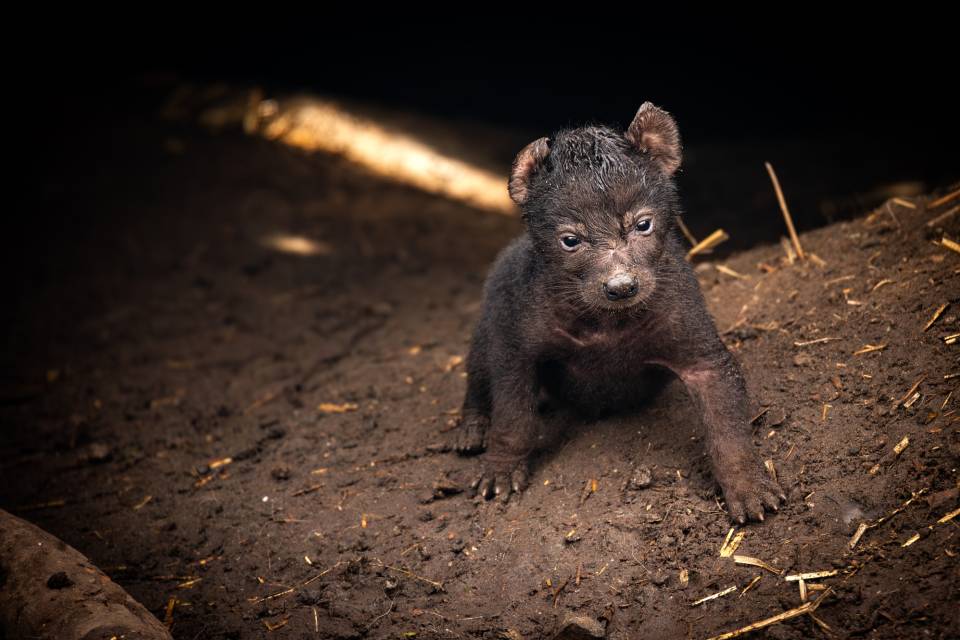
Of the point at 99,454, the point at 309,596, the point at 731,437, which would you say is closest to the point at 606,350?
the point at 731,437

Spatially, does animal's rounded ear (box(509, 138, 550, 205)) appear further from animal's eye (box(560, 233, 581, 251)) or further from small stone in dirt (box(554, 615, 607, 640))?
small stone in dirt (box(554, 615, 607, 640))

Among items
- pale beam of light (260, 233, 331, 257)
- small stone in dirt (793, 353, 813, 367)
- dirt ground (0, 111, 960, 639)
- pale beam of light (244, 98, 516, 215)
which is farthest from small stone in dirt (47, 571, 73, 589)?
pale beam of light (244, 98, 516, 215)

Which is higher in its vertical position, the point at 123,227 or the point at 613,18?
the point at 613,18

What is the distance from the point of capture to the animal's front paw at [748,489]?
3818mm

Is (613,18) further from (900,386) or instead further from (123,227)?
(900,386)

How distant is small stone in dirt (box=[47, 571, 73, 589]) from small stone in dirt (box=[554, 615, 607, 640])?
210 centimetres

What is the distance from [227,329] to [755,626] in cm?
566

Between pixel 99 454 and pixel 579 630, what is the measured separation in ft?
12.8

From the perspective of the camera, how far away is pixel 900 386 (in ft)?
13.2

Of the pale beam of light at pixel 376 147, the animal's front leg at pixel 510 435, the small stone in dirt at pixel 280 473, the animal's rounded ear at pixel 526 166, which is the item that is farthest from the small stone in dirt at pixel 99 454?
the pale beam of light at pixel 376 147

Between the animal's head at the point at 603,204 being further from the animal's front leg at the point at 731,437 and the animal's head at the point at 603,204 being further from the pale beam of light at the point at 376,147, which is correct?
the pale beam of light at the point at 376,147

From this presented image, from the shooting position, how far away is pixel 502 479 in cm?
449

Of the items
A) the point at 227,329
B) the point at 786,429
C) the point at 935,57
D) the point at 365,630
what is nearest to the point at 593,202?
the point at 786,429

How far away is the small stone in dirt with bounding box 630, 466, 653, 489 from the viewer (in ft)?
13.7
